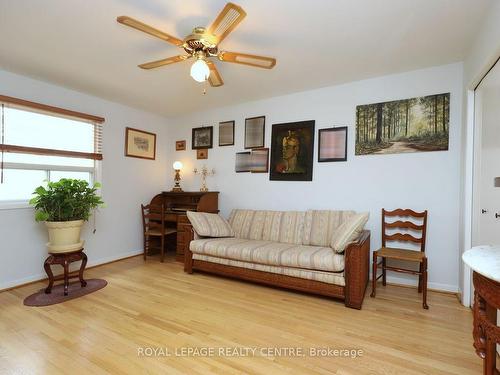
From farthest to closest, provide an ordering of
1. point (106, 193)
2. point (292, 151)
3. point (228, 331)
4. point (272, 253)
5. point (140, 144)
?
point (140, 144)
point (106, 193)
point (292, 151)
point (272, 253)
point (228, 331)

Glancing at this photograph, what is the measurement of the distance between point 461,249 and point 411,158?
1043 millimetres

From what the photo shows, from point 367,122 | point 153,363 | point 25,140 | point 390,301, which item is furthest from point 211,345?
point 25,140

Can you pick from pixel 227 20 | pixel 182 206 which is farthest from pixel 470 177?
pixel 182 206

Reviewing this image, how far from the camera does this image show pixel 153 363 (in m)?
1.63

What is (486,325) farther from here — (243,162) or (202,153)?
(202,153)

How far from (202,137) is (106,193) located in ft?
5.64

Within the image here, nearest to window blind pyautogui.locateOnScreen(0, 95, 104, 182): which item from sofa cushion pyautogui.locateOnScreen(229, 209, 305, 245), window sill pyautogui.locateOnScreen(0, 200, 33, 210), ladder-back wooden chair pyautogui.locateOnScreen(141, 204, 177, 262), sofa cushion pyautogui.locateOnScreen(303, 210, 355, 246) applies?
window sill pyautogui.locateOnScreen(0, 200, 33, 210)

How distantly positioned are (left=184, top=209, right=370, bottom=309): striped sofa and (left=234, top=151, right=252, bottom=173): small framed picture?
2.14 ft

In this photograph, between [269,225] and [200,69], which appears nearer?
[200,69]

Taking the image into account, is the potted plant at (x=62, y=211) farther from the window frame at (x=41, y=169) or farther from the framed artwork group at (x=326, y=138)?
the framed artwork group at (x=326, y=138)

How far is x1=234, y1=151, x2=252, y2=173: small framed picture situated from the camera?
3.98m

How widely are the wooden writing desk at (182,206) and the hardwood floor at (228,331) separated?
1.00m

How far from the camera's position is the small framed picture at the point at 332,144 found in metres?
3.30

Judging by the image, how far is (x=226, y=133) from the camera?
420cm
